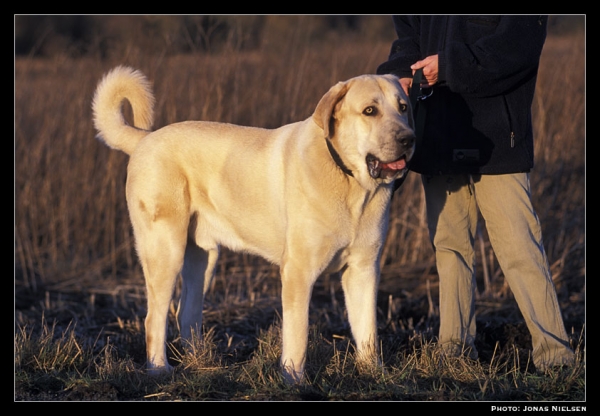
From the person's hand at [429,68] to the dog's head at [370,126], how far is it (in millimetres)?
301

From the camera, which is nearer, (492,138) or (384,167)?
(384,167)

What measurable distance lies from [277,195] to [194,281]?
95cm

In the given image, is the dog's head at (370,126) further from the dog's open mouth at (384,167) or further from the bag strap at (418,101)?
the bag strap at (418,101)

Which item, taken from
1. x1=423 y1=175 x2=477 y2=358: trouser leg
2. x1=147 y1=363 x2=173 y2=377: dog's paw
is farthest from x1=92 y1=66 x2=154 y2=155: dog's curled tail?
x1=423 y1=175 x2=477 y2=358: trouser leg

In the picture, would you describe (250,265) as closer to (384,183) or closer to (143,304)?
(143,304)

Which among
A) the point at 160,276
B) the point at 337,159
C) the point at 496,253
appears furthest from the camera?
the point at 160,276

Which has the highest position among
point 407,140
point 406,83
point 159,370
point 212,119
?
point 212,119

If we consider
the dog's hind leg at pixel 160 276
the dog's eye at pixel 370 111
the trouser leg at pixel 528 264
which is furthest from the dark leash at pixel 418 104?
the dog's hind leg at pixel 160 276

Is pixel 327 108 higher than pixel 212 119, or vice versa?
pixel 212 119

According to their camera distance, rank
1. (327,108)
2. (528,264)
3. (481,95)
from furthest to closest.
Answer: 1. (528,264)
2. (481,95)
3. (327,108)

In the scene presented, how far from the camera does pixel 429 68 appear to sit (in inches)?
148

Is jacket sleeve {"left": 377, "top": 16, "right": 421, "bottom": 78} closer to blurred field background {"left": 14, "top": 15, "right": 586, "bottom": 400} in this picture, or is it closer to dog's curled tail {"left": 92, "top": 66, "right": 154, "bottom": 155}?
dog's curled tail {"left": 92, "top": 66, "right": 154, "bottom": 155}

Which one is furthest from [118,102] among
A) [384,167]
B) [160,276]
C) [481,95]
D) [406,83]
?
[481,95]

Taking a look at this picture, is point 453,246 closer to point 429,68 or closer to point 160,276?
point 429,68
